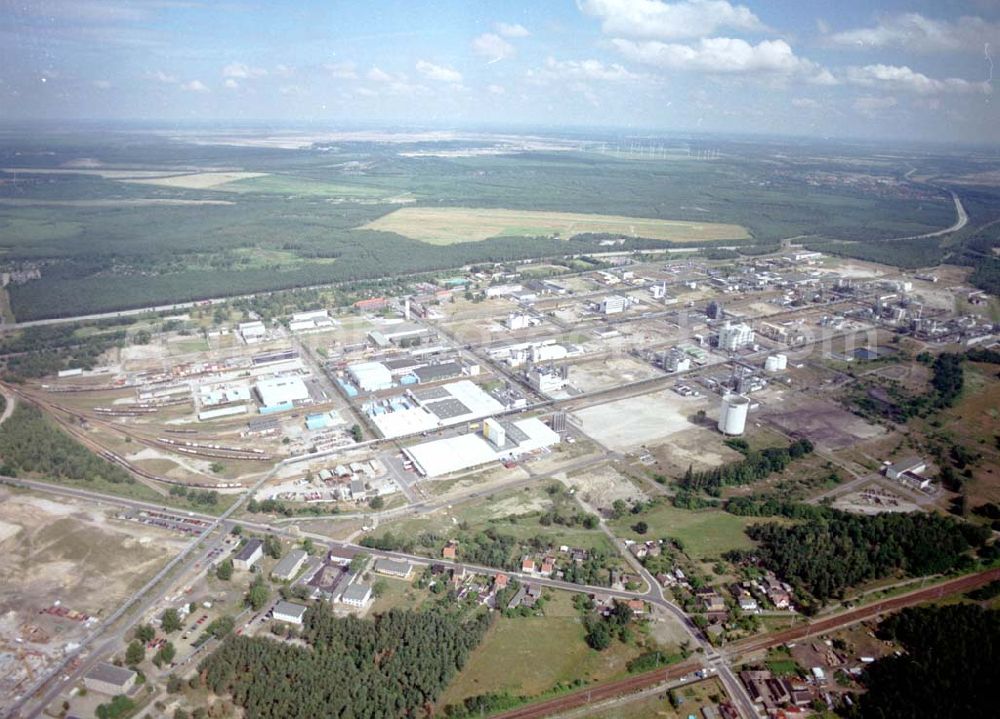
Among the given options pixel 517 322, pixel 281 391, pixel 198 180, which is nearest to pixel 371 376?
pixel 281 391

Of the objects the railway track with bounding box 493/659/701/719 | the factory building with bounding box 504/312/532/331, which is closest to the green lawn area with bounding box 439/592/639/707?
the railway track with bounding box 493/659/701/719

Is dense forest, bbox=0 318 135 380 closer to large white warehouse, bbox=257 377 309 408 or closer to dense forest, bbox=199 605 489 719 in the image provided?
large white warehouse, bbox=257 377 309 408

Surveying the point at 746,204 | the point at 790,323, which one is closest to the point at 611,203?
the point at 746,204

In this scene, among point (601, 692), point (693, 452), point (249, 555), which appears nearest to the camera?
point (601, 692)

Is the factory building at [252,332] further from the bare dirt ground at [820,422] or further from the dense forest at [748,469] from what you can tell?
the bare dirt ground at [820,422]

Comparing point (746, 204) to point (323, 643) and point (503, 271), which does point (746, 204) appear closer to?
point (503, 271)

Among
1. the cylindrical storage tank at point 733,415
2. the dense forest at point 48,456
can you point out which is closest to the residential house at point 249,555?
the dense forest at point 48,456

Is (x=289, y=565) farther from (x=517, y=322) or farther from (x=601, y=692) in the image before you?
(x=517, y=322)
